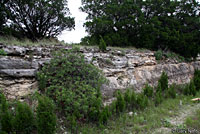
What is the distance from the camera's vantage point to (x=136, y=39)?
10164mm

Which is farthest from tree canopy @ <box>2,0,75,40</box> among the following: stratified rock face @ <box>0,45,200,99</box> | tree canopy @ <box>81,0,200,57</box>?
stratified rock face @ <box>0,45,200,99</box>

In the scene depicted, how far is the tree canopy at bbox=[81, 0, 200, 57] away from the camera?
9344mm

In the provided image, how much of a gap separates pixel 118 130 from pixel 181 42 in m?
9.47

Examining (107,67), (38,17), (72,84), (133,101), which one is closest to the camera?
(72,84)

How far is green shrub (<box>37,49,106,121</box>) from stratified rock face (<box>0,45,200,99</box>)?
0.59 metres

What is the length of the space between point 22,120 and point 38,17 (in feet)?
25.5

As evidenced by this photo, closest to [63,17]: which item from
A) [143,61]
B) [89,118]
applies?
[143,61]

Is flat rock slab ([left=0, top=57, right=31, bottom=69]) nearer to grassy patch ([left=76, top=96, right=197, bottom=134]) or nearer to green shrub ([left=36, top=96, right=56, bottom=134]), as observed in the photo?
Result: green shrub ([left=36, top=96, right=56, bottom=134])

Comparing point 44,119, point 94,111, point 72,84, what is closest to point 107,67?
point 72,84

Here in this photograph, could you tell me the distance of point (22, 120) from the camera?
324 cm

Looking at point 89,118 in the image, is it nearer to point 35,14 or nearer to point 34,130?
point 34,130

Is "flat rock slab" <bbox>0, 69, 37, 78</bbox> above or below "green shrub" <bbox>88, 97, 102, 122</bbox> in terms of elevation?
above

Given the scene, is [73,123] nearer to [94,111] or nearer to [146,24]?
[94,111]

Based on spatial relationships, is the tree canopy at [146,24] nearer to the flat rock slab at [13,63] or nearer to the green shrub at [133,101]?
the green shrub at [133,101]
